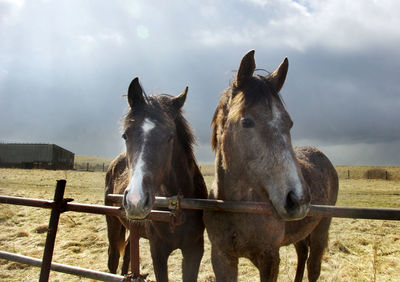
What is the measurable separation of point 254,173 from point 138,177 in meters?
0.93

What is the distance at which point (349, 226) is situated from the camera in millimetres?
8477

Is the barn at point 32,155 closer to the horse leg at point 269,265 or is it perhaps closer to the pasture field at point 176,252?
the pasture field at point 176,252

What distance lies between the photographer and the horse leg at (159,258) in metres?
3.09

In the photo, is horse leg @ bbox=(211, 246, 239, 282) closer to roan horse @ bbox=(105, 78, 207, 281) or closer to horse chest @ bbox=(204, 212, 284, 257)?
horse chest @ bbox=(204, 212, 284, 257)

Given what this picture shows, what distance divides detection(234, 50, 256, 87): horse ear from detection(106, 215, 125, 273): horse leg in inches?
143

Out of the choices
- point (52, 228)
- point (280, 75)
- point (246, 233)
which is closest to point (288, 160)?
point (246, 233)

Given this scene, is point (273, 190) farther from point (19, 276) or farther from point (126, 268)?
point (19, 276)

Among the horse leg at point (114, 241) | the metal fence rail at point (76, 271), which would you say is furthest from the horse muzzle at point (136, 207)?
the horse leg at point (114, 241)

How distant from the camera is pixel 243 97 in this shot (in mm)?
2365

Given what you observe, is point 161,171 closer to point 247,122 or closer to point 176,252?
point 247,122

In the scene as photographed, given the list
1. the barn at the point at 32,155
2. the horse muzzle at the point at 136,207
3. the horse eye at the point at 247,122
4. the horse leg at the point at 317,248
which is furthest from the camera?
the barn at the point at 32,155

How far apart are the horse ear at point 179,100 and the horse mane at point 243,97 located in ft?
2.31

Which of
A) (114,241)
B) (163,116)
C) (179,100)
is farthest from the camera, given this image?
(114,241)

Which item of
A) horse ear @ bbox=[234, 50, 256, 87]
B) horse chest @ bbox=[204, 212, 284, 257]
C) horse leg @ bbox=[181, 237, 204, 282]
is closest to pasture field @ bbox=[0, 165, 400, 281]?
horse leg @ bbox=[181, 237, 204, 282]
